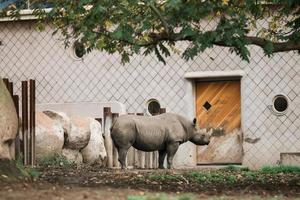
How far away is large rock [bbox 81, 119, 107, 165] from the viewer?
15367mm

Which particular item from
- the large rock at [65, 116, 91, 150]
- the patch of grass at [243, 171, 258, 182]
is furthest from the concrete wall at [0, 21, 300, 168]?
the patch of grass at [243, 171, 258, 182]

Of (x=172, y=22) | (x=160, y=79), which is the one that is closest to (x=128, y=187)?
(x=172, y=22)

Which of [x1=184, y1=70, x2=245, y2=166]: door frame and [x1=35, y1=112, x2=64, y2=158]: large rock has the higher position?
[x1=184, y1=70, x2=245, y2=166]: door frame

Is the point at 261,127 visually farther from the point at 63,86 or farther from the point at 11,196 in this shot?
the point at 11,196

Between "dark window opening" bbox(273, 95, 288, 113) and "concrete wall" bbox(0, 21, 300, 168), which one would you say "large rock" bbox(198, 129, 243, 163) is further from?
"dark window opening" bbox(273, 95, 288, 113)

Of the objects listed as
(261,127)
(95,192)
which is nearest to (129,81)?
(261,127)

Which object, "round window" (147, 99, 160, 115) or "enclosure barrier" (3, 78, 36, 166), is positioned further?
"round window" (147, 99, 160, 115)

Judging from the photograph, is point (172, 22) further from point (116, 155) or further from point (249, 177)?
point (116, 155)

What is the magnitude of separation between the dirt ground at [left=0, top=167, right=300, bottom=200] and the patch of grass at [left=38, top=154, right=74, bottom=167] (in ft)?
3.75

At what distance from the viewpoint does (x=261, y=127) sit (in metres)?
18.2

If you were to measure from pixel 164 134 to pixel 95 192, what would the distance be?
22.6 feet

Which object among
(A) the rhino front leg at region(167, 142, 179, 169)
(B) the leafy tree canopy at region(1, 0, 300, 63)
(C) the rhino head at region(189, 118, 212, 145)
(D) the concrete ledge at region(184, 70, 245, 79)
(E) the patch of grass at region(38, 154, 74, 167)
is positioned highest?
(D) the concrete ledge at region(184, 70, 245, 79)

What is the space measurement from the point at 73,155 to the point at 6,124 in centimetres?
579

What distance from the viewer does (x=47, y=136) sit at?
1356 cm
